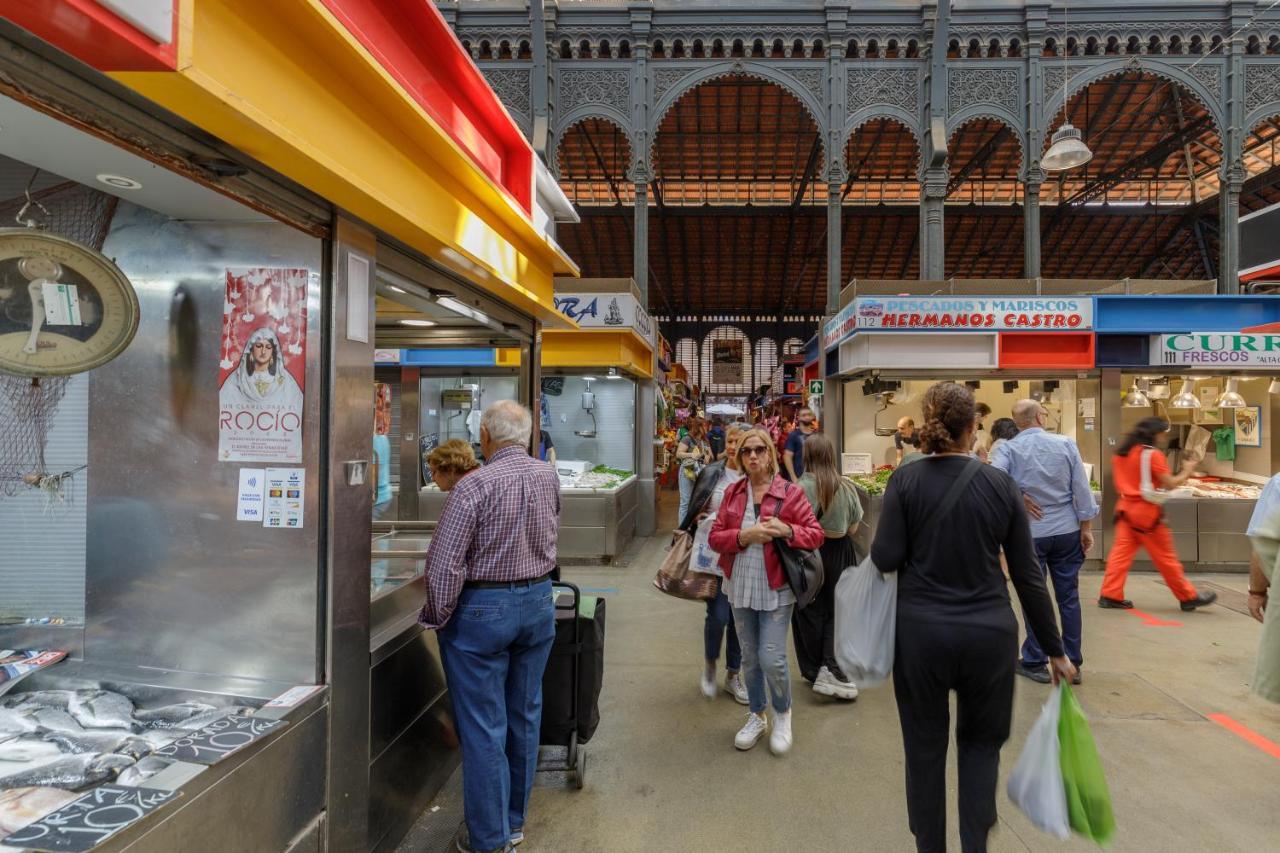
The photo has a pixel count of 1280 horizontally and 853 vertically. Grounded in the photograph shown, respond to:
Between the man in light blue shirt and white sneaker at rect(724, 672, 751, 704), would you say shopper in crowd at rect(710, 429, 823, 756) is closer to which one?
white sneaker at rect(724, 672, 751, 704)

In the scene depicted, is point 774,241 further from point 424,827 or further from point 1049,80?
point 424,827

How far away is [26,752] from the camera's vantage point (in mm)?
1956

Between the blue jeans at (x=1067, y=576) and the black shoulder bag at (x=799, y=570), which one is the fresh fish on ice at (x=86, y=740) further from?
the blue jeans at (x=1067, y=576)

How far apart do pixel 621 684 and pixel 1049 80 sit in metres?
12.5

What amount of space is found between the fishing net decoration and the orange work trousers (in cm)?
762

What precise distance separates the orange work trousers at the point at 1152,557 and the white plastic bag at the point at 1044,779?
16.0ft

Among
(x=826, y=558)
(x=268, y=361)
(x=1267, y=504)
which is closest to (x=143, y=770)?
(x=268, y=361)

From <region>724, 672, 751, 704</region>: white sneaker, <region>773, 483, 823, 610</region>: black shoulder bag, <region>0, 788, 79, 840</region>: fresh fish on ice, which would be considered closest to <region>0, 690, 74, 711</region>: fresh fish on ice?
<region>0, 788, 79, 840</region>: fresh fish on ice

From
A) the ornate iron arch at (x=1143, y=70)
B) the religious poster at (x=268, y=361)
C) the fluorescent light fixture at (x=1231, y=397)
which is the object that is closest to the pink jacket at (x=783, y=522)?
the religious poster at (x=268, y=361)

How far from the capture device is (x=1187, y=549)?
7961mm

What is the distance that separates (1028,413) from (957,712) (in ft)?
10.7

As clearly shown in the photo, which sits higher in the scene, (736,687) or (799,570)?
(799,570)

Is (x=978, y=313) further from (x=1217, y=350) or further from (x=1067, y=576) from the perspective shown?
(x=1067, y=576)

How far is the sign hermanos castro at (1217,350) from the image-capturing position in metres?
7.84
